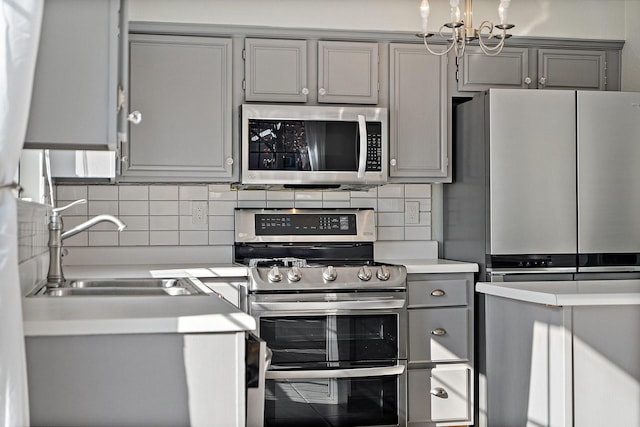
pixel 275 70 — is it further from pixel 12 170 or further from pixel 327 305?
pixel 12 170

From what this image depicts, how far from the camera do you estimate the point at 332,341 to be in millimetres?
3867

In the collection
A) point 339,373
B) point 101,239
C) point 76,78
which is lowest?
point 339,373

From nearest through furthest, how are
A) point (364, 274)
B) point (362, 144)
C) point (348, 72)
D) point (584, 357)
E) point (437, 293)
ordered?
point (584, 357) < point (364, 274) < point (437, 293) < point (362, 144) < point (348, 72)

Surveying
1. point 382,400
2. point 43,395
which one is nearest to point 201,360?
point 43,395

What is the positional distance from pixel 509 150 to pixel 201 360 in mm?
2524

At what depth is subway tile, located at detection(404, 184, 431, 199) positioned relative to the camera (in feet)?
15.3

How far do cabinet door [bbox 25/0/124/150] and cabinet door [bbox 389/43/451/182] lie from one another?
2410mm

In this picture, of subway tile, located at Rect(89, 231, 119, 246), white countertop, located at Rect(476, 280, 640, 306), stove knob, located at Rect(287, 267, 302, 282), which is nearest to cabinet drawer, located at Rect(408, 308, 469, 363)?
white countertop, located at Rect(476, 280, 640, 306)

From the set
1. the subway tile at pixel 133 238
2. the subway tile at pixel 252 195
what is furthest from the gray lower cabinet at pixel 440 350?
the subway tile at pixel 133 238

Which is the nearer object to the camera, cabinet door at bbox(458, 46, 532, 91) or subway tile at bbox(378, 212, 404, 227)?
cabinet door at bbox(458, 46, 532, 91)

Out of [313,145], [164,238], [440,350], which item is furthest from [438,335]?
[164,238]

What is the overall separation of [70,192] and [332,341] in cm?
163

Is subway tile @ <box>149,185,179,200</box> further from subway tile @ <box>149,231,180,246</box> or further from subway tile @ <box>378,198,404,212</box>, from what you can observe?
subway tile @ <box>378,198,404,212</box>

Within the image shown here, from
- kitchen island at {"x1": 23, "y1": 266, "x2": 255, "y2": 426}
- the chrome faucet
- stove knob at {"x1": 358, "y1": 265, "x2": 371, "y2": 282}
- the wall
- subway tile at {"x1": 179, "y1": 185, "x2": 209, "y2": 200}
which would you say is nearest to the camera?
kitchen island at {"x1": 23, "y1": 266, "x2": 255, "y2": 426}
